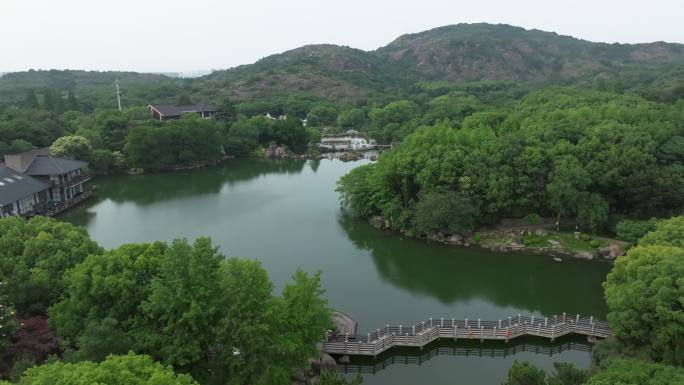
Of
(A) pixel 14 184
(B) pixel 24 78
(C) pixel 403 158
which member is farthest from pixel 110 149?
(B) pixel 24 78

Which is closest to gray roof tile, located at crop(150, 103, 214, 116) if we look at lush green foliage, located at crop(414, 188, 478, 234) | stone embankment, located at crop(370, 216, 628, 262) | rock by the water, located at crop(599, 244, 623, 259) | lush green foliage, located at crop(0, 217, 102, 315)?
lush green foliage, located at crop(414, 188, 478, 234)

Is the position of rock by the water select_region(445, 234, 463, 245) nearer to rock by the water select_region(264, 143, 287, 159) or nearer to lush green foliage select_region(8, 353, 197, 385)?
lush green foliage select_region(8, 353, 197, 385)

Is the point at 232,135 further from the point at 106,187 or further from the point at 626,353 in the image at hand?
the point at 626,353

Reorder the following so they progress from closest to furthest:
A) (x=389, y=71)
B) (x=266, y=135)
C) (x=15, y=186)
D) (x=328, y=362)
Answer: (x=328, y=362) → (x=15, y=186) → (x=266, y=135) → (x=389, y=71)

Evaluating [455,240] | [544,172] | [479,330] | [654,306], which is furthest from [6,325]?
[544,172]

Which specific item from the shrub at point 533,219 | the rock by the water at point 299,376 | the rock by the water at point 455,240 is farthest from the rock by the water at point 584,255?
the rock by the water at point 299,376

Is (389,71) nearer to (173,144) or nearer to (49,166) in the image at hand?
(173,144)
